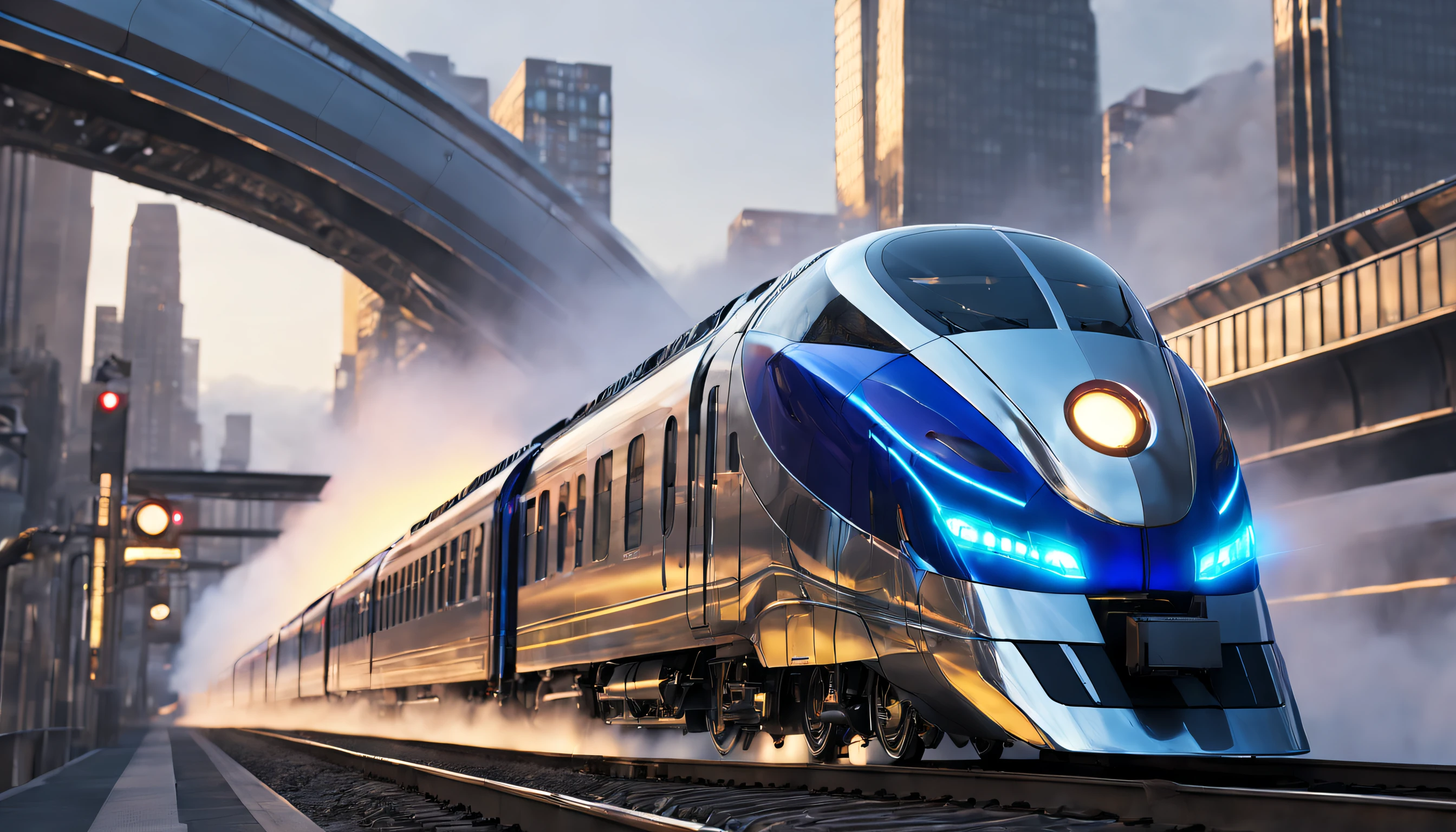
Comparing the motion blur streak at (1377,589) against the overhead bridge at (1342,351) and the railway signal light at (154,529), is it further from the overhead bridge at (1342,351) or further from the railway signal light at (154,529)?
the railway signal light at (154,529)

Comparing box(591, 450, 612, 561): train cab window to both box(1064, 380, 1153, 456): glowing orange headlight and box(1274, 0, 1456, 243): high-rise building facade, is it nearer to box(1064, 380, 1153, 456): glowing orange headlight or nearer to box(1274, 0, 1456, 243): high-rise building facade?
box(1064, 380, 1153, 456): glowing orange headlight

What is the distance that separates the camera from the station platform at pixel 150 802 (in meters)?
8.23

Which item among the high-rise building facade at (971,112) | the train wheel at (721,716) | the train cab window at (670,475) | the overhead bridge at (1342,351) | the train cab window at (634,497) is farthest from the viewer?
the high-rise building facade at (971,112)

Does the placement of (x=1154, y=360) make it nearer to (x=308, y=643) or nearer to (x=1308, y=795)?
(x=1308, y=795)

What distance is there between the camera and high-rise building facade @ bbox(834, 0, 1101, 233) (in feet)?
565

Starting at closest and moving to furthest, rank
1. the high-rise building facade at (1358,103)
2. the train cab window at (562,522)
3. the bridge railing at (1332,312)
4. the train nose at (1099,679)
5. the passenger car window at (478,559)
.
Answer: the train nose at (1099,679) → the train cab window at (562,522) → the passenger car window at (478,559) → the bridge railing at (1332,312) → the high-rise building facade at (1358,103)

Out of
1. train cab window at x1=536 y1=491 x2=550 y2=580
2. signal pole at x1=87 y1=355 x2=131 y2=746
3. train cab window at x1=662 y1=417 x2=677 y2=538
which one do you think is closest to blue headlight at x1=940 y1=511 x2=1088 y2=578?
train cab window at x1=662 y1=417 x2=677 y2=538

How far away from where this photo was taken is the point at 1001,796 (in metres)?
6.18

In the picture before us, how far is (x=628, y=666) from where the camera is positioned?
37.4 feet

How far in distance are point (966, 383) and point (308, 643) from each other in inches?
1246

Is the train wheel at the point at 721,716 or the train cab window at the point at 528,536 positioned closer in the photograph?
the train wheel at the point at 721,716

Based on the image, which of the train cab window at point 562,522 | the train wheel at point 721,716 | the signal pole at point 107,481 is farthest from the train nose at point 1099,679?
the signal pole at point 107,481

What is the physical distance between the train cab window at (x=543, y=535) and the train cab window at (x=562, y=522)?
37 centimetres

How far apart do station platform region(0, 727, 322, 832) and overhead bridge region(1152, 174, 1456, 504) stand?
37.9 ft
